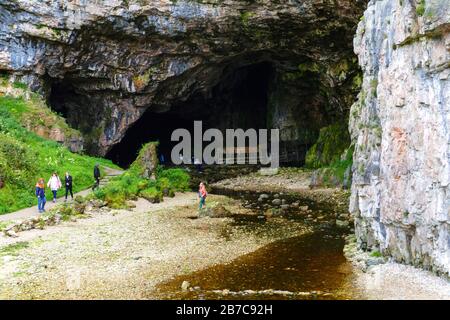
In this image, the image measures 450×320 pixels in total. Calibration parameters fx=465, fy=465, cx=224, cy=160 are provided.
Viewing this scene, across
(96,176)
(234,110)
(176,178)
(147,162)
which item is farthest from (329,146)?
(96,176)

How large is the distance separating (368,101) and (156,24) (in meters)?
24.9

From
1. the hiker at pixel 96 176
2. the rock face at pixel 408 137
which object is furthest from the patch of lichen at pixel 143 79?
the rock face at pixel 408 137

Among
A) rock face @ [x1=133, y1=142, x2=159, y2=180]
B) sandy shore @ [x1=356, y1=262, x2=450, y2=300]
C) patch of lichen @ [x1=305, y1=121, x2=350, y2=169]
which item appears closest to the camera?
sandy shore @ [x1=356, y1=262, x2=450, y2=300]

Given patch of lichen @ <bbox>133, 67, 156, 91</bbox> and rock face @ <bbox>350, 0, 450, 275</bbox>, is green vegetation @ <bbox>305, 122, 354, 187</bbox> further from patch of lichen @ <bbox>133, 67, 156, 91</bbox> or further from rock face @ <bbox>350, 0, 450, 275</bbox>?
patch of lichen @ <bbox>133, 67, 156, 91</bbox>

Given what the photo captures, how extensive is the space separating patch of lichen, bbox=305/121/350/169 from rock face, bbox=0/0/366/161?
6.55ft

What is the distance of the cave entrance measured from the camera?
6112 centimetres

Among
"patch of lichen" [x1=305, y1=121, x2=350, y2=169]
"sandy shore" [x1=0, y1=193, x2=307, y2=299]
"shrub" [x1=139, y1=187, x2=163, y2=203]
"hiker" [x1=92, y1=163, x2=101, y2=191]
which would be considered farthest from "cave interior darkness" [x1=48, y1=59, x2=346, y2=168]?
"sandy shore" [x1=0, y1=193, x2=307, y2=299]

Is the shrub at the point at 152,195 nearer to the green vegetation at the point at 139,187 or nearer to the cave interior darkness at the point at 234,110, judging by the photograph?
the green vegetation at the point at 139,187

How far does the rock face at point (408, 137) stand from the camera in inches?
627

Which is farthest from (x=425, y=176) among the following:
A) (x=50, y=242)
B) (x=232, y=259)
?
(x=50, y=242)

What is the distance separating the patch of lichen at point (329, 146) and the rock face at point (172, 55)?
200 cm

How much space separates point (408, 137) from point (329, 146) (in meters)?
30.2

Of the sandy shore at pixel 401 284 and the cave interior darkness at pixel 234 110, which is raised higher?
the cave interior darkness at pixel 234 110

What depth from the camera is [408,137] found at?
56.7 feet
